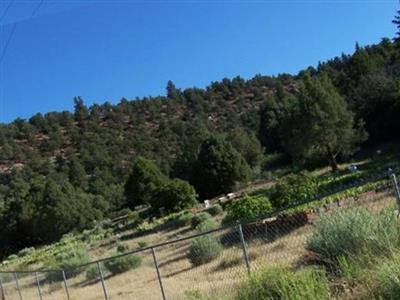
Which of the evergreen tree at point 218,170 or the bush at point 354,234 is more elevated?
the evergreen tree at point 218,170

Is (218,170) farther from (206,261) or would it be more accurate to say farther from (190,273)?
(190,273)

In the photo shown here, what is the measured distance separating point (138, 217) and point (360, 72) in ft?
137

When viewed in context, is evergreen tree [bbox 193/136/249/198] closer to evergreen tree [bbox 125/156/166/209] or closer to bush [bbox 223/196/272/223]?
evergreen tree [bbox 125/156/166/209]

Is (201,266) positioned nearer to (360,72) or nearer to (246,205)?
(246,205)

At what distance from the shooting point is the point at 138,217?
175ft

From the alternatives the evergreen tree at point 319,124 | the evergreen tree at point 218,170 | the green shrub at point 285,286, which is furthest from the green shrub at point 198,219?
the evergreen tree at point 218,170

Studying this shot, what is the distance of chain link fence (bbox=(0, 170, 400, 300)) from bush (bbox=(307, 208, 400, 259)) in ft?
3.39

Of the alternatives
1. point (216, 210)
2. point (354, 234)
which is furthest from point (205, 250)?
point (216, 210)

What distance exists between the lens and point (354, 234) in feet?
Answer: 27.0

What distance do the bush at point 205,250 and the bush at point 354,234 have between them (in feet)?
24.5

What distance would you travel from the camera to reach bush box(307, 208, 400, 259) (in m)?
7.39

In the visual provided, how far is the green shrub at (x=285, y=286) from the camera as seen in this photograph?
6324 mm

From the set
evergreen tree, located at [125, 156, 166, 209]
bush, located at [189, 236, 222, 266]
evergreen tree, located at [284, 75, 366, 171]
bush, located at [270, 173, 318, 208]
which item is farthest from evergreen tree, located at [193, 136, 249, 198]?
bush, located at [189, 236, 222, 266]

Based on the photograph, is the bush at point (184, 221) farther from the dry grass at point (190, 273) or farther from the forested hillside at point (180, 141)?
the dry grass at point (190, 273)
